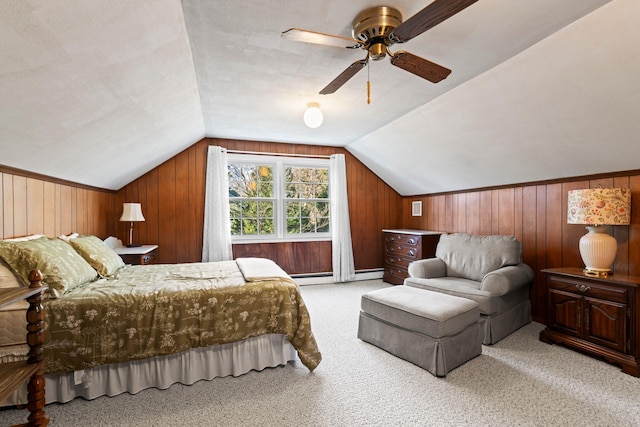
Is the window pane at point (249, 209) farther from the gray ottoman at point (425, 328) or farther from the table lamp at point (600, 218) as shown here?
the table lamp at point (600, 218)

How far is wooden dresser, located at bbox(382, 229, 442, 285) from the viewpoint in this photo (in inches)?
186

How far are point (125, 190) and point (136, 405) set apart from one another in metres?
3.43

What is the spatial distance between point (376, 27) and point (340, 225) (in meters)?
3.72

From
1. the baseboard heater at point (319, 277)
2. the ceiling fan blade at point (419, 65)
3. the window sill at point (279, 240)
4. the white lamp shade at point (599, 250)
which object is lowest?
the baseboard heater at point (319, 277)

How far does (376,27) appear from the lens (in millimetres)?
1970

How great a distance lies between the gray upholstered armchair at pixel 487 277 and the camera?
2996 millimetres

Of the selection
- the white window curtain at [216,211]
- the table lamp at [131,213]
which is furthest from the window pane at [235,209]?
the table lamp at [131,213]

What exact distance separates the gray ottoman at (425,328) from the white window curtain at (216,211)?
8.81ft

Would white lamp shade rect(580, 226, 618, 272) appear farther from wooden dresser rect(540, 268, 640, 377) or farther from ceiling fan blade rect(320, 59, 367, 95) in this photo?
ceiling fan blade rect(320, 59, 367, 95)

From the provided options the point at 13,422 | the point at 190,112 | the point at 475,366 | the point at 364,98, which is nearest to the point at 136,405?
the point at 13,422

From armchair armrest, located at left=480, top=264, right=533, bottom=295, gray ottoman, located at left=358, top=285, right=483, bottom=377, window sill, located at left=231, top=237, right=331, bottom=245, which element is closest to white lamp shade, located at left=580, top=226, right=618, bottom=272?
armchair armrest, located at left=480, top=264, right=533, bottom=295

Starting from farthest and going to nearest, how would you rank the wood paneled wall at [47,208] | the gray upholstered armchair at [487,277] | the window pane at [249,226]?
the window pane at [249,226] → the gray upholstered armchair at [487,277] → the wood paneled wall at [47,208]

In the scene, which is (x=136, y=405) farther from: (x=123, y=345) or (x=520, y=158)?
(x=520, y=158)

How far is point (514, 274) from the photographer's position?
3168 millimetres
